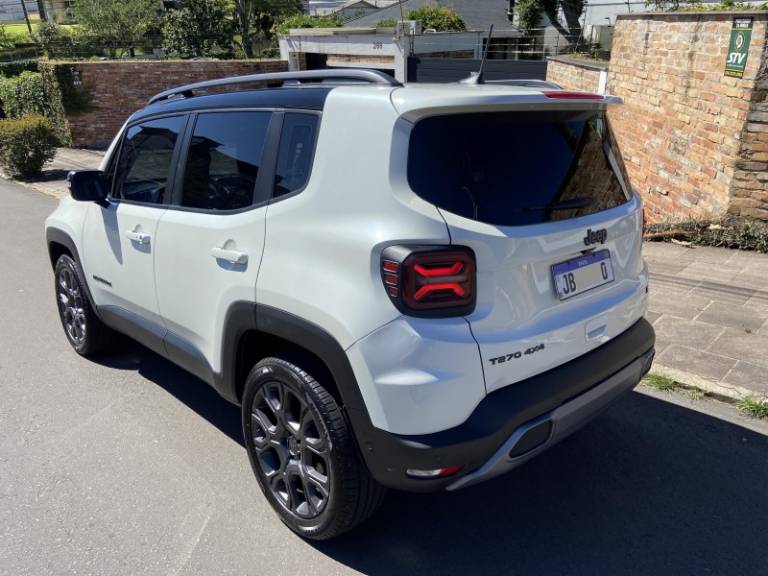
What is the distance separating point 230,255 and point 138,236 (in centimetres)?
97

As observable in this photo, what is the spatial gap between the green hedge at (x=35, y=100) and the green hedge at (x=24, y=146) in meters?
3.91

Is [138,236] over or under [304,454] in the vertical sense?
over

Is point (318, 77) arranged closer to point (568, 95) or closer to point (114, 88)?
point (568, 95)

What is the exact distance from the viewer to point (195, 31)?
1329 inches

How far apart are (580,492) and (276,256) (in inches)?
70.4

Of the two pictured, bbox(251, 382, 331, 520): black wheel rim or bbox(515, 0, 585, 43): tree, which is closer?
bbox(251, 382, 331, 520): black wheel rim

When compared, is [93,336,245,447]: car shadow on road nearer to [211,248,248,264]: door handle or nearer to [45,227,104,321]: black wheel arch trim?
[45,227,104,321]: black wheel arch trim

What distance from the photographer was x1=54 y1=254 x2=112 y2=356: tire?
443cm

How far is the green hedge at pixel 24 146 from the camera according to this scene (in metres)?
13.4

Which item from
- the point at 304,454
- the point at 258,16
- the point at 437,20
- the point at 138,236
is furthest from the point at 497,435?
the point at 258,16

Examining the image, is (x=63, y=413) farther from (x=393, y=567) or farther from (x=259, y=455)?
(x=393, y=567)

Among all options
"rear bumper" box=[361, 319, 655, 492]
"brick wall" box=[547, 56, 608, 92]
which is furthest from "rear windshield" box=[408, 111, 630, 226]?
"brick wall" box=[547, 56, 608, 92]

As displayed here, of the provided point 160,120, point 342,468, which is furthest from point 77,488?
point 160,120

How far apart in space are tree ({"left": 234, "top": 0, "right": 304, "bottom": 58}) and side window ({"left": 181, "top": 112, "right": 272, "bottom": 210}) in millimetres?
39068
